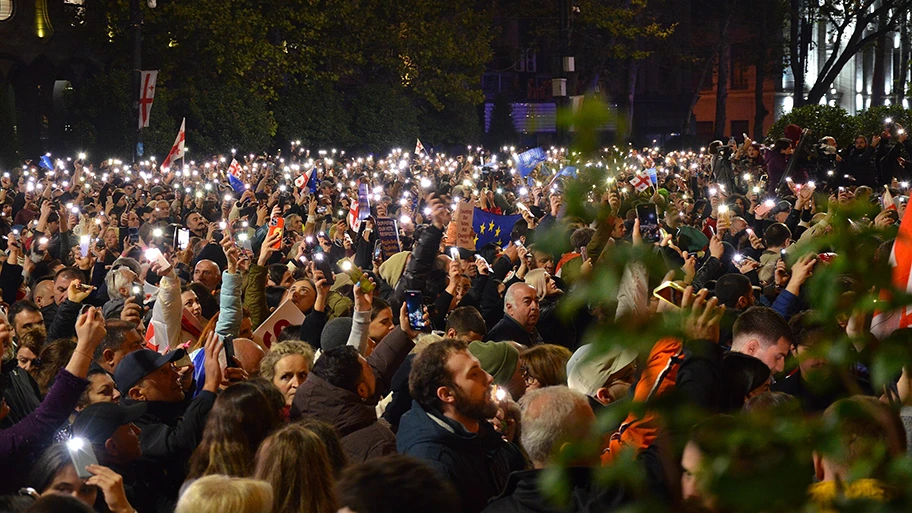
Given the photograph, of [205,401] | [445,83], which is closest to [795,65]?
[445,83]

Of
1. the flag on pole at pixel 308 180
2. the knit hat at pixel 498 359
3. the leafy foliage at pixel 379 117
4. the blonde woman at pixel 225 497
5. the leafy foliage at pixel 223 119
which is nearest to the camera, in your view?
the blonde woman at pixel 225 497

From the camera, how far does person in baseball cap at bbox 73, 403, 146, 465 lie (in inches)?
180

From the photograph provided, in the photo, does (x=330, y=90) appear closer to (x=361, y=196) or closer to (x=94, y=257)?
(x=361, y=196)

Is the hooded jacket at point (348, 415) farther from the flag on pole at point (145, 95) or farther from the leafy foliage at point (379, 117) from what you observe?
the leafy foliage at point (379, 117)

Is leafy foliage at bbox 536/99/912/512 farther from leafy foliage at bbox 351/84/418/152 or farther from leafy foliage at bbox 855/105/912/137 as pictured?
leafy foliage at bbox 351/84/418/152

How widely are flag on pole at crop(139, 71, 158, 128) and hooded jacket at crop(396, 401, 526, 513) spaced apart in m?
20.6

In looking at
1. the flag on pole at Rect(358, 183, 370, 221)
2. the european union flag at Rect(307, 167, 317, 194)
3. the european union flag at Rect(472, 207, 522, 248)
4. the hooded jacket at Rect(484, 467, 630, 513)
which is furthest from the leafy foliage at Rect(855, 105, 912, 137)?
the hooded jacket at Rect(484, 467, 630, 513)

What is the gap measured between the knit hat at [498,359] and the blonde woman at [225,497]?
238cm

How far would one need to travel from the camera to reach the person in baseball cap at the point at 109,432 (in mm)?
4562

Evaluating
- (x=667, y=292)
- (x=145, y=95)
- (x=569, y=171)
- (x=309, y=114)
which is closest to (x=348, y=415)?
(x=667, y=292)

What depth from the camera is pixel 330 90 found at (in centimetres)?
4209

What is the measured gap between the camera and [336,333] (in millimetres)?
6961

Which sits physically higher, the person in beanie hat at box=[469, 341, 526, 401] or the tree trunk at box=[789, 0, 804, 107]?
the tree trunk at box=[789, 0, 804, 107]

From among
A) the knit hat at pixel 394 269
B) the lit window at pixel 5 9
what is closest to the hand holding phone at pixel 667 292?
the knit hat at pixel 394 269
